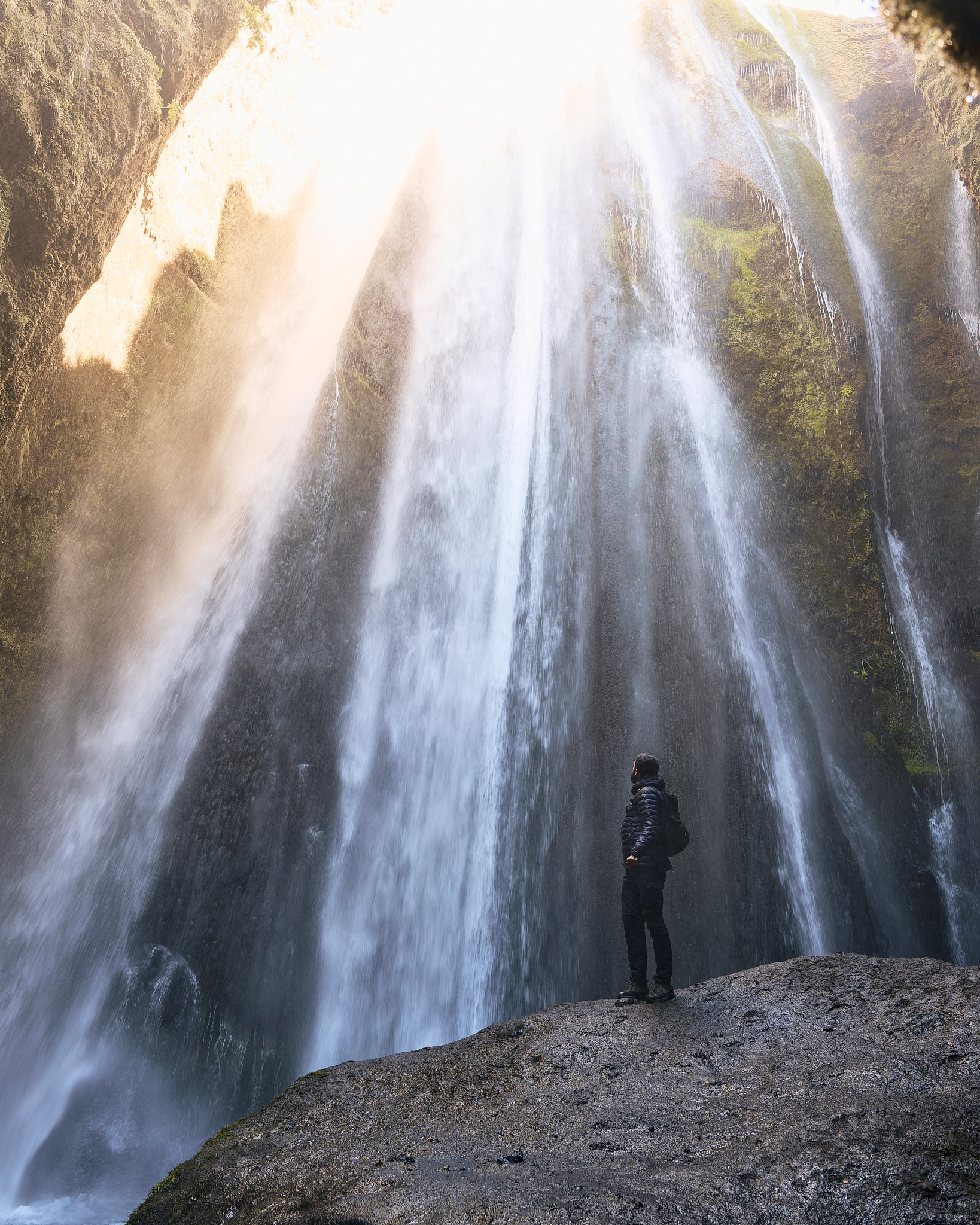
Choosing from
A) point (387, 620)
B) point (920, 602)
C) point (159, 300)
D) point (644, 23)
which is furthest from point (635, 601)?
point (644, 23)

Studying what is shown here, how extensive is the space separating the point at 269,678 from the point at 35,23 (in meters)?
6.43

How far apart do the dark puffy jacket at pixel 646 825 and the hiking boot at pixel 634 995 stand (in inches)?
28.2

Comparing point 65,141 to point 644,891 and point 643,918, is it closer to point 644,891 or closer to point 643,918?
point 644,891

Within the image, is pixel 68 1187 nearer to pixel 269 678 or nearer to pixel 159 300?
pixel 269 678

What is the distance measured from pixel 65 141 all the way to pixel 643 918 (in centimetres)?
676

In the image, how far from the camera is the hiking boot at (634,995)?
15.1ft

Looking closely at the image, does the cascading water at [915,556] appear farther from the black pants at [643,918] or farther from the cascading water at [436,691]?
the black pants at [643,918]

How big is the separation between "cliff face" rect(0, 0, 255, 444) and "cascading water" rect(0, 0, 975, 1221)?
282cm

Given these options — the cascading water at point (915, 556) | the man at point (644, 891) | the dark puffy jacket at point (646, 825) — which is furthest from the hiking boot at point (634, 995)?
the cascading water at point (915, 556)

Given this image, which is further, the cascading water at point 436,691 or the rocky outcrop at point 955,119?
the rocky outcrop at point 955,119

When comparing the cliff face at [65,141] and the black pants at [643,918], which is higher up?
the cliff face at [65,141]

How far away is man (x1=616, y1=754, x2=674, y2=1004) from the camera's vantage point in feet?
14.9

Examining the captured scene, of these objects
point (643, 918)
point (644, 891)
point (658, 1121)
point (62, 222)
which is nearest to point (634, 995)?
point (643, 918)

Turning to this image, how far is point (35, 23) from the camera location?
5.36 meters
